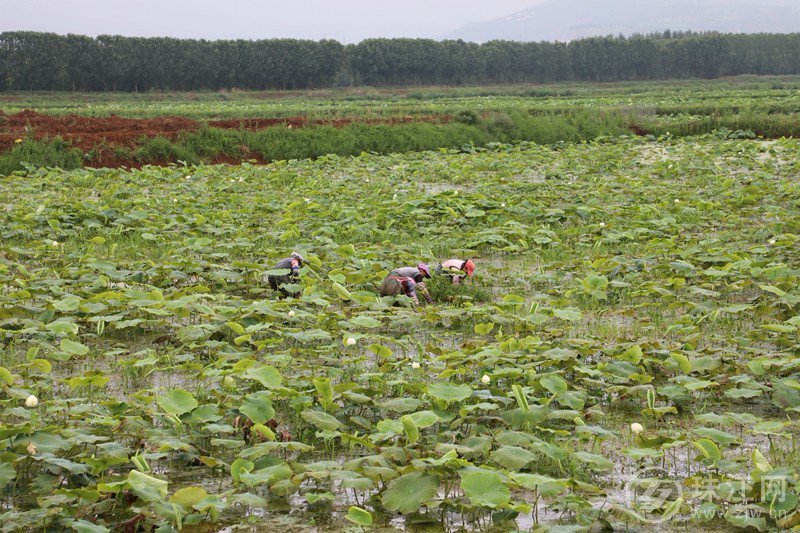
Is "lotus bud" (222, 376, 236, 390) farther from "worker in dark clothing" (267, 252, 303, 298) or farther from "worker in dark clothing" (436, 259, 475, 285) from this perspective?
"worker in dark clothing" (436, 259, 475, 285)

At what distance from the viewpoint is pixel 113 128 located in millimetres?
19906

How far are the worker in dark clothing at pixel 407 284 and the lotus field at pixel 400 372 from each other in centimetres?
26

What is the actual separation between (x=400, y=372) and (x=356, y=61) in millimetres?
63795

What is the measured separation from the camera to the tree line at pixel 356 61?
176 feet

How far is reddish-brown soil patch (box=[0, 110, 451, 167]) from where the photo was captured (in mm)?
17328

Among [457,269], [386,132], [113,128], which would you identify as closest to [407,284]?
[457,269]

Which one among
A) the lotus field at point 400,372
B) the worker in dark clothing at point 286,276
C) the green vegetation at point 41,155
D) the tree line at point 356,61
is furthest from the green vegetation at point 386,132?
the tree line at point 356,61

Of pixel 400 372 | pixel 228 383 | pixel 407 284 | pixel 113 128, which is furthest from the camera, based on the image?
pixel 113 128

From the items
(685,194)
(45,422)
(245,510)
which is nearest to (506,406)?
(245,510)

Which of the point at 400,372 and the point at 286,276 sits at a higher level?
the point at 286,276

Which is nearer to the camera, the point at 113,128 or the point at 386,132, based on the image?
the point at 113,128

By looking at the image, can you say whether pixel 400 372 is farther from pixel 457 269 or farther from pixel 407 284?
pixel 457 269

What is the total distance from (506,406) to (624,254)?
4744 mm

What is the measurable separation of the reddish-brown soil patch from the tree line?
1337 inches
